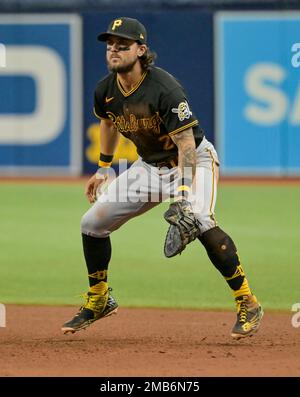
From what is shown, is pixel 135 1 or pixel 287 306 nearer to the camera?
pixel 287 306

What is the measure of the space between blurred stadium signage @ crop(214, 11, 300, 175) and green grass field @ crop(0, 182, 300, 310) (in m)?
1.75

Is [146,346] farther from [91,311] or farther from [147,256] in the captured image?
[147,256]

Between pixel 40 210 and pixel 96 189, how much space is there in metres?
6.66

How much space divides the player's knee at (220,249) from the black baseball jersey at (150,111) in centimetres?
60

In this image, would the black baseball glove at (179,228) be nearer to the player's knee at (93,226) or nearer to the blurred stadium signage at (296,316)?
the player's knee at (93,226)

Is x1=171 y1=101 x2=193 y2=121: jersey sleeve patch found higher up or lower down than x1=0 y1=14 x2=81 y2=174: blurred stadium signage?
lower down

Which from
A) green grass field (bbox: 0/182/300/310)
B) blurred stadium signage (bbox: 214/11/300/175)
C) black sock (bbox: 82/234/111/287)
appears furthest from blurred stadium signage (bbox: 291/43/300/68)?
black sock (bbox: 82/234/111/287)

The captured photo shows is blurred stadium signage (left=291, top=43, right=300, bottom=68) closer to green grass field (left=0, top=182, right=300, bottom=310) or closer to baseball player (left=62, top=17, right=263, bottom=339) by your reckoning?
green grass field (left=0, top=182, right=300, bottom=310)

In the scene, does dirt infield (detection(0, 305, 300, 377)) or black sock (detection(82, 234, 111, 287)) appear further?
black sock (detection(82, 234, 111, 287))

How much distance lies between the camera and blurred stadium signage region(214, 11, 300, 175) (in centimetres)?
1666

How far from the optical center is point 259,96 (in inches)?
659

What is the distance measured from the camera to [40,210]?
535 inches

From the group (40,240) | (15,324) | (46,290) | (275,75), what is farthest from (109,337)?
(275,75)

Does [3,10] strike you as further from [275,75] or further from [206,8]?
Result: [275,75]
